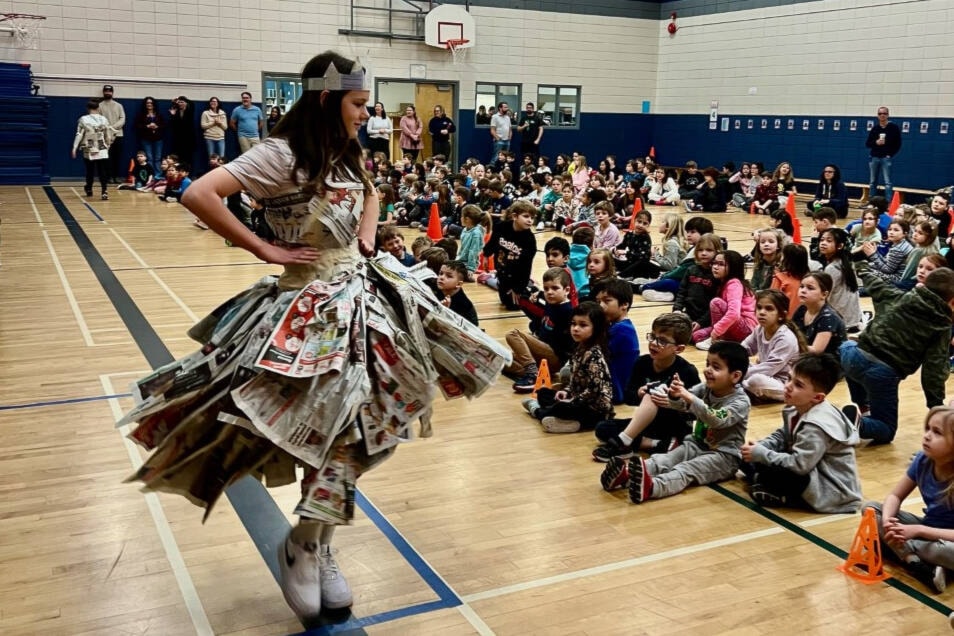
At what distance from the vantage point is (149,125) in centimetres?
1912

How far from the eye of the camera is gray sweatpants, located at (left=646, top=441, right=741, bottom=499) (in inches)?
172

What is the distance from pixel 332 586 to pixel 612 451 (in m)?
2.07

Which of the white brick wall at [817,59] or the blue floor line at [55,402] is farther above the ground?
the white brick wall at [817,59]

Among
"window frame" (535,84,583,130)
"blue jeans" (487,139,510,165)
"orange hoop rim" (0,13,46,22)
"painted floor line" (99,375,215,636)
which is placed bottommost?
"painted floor line" (99,375,215,636)

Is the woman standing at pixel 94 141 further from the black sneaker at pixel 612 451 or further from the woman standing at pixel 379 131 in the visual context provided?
the black sneaker at pixel 612 451

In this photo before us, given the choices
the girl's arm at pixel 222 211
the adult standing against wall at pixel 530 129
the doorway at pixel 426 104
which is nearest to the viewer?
the girl's arm at pixel 222 211

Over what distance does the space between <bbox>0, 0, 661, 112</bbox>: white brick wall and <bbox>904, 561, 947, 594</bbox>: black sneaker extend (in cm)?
1855

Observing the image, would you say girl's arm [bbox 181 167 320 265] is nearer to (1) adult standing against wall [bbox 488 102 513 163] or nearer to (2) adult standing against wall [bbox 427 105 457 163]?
(2) adult standing against wall [bbox 427 105 457 163]


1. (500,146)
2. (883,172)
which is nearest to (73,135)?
(500,146)

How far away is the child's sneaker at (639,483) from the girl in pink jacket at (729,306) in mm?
2846

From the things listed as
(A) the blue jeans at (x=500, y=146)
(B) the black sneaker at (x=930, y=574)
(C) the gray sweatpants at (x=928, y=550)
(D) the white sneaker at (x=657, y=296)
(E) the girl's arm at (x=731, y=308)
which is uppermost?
(A) the blue jeans at (x=500, y=146)

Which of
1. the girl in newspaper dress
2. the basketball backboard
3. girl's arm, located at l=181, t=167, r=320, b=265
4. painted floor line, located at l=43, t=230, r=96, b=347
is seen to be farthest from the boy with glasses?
the basketball backboard

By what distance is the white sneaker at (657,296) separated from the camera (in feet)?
29.6

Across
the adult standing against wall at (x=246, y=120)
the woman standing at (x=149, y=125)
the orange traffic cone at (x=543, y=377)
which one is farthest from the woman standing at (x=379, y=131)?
the orange traffic cone at (x=543, y=377)
